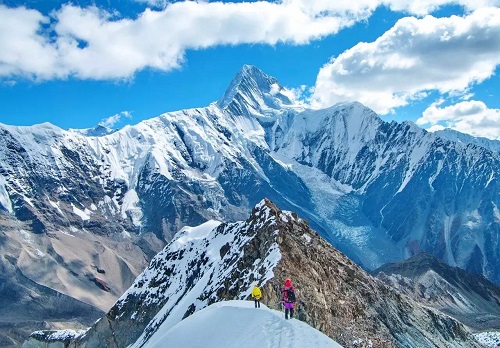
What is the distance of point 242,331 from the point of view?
29.7m

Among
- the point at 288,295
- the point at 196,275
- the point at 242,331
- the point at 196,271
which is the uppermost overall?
the point at 288,295

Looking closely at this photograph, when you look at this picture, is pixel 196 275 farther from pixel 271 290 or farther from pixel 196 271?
pixel 271 290

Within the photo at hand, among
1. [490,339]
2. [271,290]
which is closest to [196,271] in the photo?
[271,290]

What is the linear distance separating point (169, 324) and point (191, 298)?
454cm

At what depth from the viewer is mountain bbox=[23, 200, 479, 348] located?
63.0m

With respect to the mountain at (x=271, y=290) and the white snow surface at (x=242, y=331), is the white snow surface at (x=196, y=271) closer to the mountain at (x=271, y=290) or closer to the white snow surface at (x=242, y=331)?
the mountain at (x=271, y=290)

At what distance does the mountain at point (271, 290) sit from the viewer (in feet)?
207

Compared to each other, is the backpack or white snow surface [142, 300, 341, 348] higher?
the backpack

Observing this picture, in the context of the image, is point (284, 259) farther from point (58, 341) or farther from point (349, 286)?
point (58, 341)

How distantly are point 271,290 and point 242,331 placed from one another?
104ft

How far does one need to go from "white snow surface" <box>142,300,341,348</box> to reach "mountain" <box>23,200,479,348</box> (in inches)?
12.7

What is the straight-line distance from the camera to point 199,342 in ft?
98.8

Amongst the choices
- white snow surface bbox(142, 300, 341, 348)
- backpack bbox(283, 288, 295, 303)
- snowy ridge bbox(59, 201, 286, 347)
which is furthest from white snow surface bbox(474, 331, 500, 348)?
white snow surface bbox(142, 300, 341, 348)

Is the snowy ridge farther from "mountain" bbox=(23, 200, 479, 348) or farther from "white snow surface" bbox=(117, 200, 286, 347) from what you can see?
"mountain" bbox=(23, 200, 479, 348)
